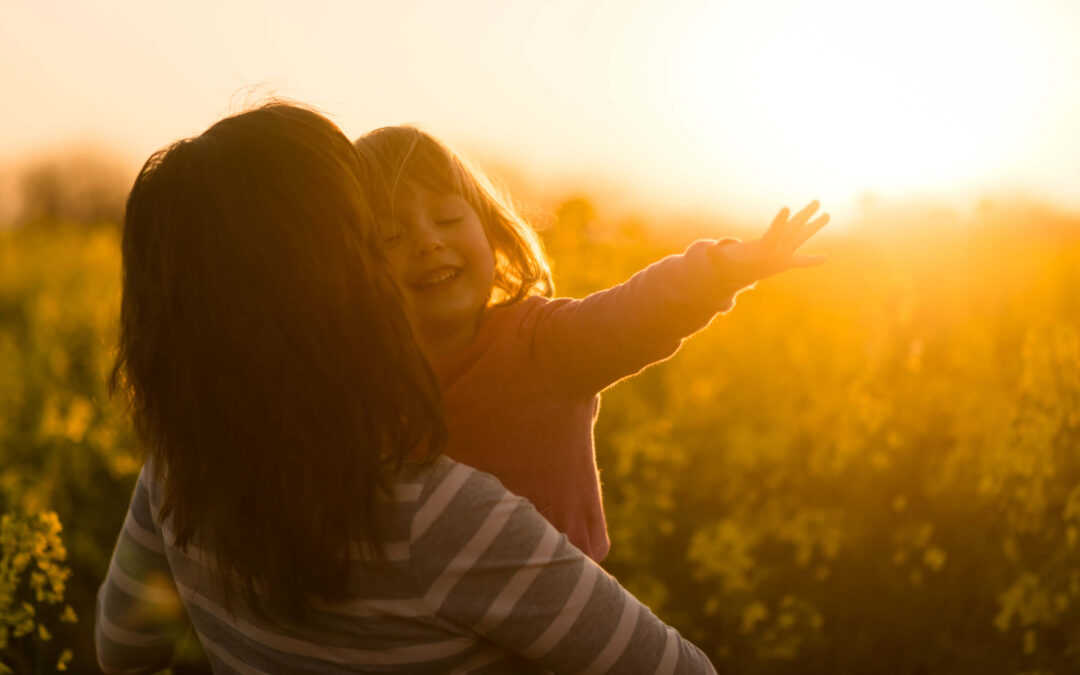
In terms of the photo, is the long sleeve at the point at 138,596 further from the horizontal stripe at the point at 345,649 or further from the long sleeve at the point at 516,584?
the long sleeve at the point at 516,584

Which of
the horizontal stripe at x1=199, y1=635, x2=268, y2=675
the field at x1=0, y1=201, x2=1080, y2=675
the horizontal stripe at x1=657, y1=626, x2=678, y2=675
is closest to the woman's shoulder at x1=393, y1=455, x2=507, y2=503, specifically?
Answer: the horizontal stripe at x1=657, y1=626, x2=678, y2=675

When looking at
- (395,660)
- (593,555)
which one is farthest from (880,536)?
(395,660)

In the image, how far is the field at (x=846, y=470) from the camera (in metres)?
2.93

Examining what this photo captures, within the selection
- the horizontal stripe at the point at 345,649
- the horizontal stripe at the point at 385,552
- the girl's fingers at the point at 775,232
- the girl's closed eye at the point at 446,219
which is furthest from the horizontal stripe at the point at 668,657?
the girl's closed eye at the point at 446,219

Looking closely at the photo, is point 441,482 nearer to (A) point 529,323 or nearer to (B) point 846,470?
(A) point 529,323

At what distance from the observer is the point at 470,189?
72.1 inches

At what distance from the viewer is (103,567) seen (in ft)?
12.6

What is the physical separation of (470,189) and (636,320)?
0.46 m

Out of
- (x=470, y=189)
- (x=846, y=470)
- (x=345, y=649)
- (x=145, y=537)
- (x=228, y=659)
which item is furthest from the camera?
(x=846, y=470)

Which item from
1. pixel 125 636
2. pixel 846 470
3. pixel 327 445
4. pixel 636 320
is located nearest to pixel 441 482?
pixel 327 445

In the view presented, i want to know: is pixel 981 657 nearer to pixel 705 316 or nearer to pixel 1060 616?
pixel 1060 616

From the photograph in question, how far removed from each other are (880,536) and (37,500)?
3.00m

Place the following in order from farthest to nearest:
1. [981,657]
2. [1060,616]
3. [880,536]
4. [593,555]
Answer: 1. [880,536]
2. [981,657]
3. [1060,616]
4. [593,555]

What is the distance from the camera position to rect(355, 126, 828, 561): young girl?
151 cm
